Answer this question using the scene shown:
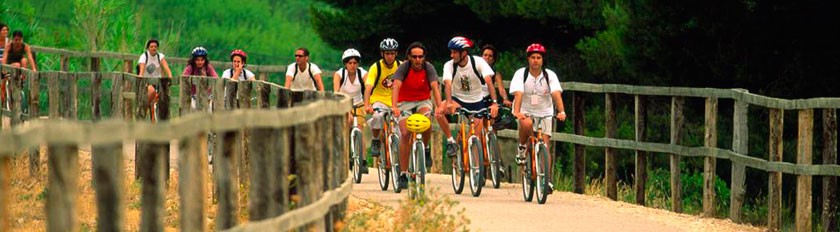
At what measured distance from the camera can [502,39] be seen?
3209 centimetres

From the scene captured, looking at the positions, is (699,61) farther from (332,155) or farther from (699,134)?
(332,155)

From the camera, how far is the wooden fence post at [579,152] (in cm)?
2058

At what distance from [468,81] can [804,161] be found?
11.1 ft

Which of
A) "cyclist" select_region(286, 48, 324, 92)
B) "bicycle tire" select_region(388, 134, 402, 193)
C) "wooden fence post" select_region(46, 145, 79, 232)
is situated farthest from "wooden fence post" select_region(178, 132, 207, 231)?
"cyclist" select_region(286, 48, 324, 92)

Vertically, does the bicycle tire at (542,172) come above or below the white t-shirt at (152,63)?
below

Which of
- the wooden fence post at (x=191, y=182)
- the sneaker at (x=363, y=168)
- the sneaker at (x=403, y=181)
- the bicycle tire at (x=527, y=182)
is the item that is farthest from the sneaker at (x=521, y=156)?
the wooden fence post at (x=191, y=182)

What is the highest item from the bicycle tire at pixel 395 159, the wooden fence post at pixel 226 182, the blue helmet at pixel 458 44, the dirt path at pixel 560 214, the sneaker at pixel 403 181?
the blue helmet at pixel 458 44

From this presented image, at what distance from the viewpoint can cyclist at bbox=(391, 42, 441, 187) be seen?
58.1 ft

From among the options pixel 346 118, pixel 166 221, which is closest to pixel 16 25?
pixel 166 221

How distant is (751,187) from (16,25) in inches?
771

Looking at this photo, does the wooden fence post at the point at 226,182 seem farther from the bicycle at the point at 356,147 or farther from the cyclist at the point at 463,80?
the bicycle at the point at 356,147

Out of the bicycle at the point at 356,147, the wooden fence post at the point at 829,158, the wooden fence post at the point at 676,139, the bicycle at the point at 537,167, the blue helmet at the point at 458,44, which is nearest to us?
the wooden fence post at the point at 829,158

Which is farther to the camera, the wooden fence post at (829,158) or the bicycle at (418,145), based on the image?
the bicycle at (418,145)

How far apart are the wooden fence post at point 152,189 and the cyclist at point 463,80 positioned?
10459 mm
